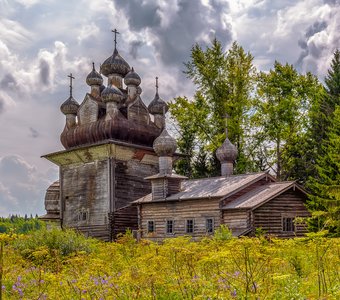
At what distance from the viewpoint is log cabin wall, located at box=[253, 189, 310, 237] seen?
27666 mm

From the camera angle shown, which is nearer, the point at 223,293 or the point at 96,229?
the point at 223,293

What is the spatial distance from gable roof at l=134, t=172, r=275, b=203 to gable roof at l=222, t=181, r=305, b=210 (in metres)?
0.56

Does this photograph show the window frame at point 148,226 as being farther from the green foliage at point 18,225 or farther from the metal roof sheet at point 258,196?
the green foliage at point 18,225

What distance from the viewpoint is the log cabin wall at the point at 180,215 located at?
2873 centimetres

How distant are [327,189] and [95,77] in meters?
21.7

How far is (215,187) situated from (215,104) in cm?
1294

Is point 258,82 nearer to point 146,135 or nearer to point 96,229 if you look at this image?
point 146,135

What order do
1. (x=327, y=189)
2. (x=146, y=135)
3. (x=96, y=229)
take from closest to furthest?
(x=327, y=189) → (x=96, y=229) → (x=146, y=135)

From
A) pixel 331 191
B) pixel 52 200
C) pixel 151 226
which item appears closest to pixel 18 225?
pixel 151 226

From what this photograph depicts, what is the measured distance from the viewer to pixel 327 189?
25594 millimetres

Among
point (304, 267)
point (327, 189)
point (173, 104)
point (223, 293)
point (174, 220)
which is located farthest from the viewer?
point (173, 104)

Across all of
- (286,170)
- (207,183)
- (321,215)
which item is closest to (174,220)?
(207,183)

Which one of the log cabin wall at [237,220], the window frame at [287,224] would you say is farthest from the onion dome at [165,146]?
the window frame at [287,224]

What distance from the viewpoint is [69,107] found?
40.1 metres
